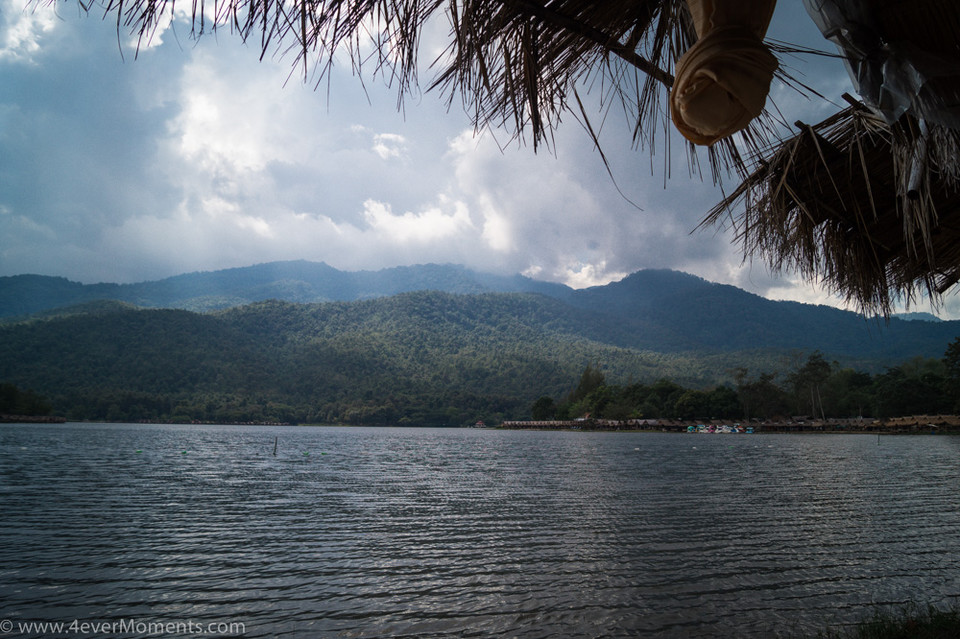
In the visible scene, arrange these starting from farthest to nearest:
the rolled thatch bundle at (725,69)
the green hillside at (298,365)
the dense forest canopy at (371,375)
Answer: the green hillside at (298,365), the dense forest canopy at (371,375), the rolled thatch bundle at (725,69)

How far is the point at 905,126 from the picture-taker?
2.89 metres

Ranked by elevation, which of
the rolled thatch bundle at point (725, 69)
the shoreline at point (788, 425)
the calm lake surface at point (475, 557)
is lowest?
the shoreline at point (788, 425)

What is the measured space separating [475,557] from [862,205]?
704 cm

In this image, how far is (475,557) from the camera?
8195mm

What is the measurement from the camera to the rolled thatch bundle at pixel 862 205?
9.54 feet

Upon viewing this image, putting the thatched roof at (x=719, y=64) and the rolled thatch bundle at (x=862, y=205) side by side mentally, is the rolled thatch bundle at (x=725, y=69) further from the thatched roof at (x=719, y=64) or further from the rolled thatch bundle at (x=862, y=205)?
the rolled thatch bundle at (x=862, y=205)

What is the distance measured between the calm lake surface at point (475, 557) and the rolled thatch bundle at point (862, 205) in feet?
12.0

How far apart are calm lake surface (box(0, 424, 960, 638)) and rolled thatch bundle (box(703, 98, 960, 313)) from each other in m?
3.66

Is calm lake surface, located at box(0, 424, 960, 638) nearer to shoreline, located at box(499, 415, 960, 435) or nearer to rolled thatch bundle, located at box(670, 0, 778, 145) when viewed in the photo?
rolled thatch bundle, located at box(670, 0, 778, 145)

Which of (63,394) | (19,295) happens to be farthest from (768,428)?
(19,295)

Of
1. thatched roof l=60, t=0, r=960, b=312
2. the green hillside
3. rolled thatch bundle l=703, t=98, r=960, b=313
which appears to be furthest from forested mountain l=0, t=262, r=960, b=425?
thatched roof l=60, t=0, r=960, b=312

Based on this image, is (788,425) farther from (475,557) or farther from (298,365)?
(298,365)

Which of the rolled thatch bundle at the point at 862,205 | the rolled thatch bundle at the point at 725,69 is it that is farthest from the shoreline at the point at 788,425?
the rolled thatch bundle at the point at 725,69

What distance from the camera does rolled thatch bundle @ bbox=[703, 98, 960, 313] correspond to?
2.91 m
